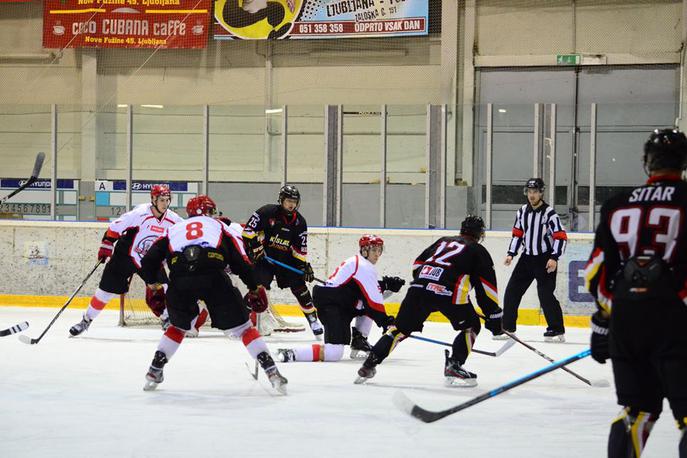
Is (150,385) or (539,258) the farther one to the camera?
(539,258)

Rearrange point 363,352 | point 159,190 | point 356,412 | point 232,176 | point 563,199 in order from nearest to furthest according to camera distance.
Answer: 1. point 356,412
2. point 363,352
3. point 159,190
4. point 563,199
5. point 232,176

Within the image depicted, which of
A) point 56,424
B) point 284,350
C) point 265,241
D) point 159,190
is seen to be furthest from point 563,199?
point 56,424

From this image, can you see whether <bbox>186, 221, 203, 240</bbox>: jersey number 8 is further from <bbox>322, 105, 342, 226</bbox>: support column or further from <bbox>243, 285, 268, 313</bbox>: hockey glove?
<bbox>322, 105, 342, 226</bbox>: support column

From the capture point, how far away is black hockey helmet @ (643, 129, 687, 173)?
2.56 metres

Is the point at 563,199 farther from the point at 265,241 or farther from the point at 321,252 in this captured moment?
the point at 265,241

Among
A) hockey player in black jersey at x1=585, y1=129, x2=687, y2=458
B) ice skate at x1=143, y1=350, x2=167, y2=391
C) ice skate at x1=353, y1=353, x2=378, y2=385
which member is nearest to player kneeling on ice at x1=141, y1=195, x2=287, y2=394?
ice skate at x1=143, y1=350, x2=167, y2=391

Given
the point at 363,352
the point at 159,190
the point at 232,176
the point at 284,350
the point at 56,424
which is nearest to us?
the point at 56,424

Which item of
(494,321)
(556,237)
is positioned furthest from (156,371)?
(556,237)

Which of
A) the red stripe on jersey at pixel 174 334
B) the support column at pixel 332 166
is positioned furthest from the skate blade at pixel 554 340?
the red stripe on jersey at pixel 174 334

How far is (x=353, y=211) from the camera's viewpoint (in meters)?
9.50

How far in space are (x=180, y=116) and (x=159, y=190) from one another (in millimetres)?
3086

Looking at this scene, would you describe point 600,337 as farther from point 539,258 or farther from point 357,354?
point 539,258

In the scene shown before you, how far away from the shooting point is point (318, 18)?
13.1 meters

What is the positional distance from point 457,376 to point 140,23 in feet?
31.3
